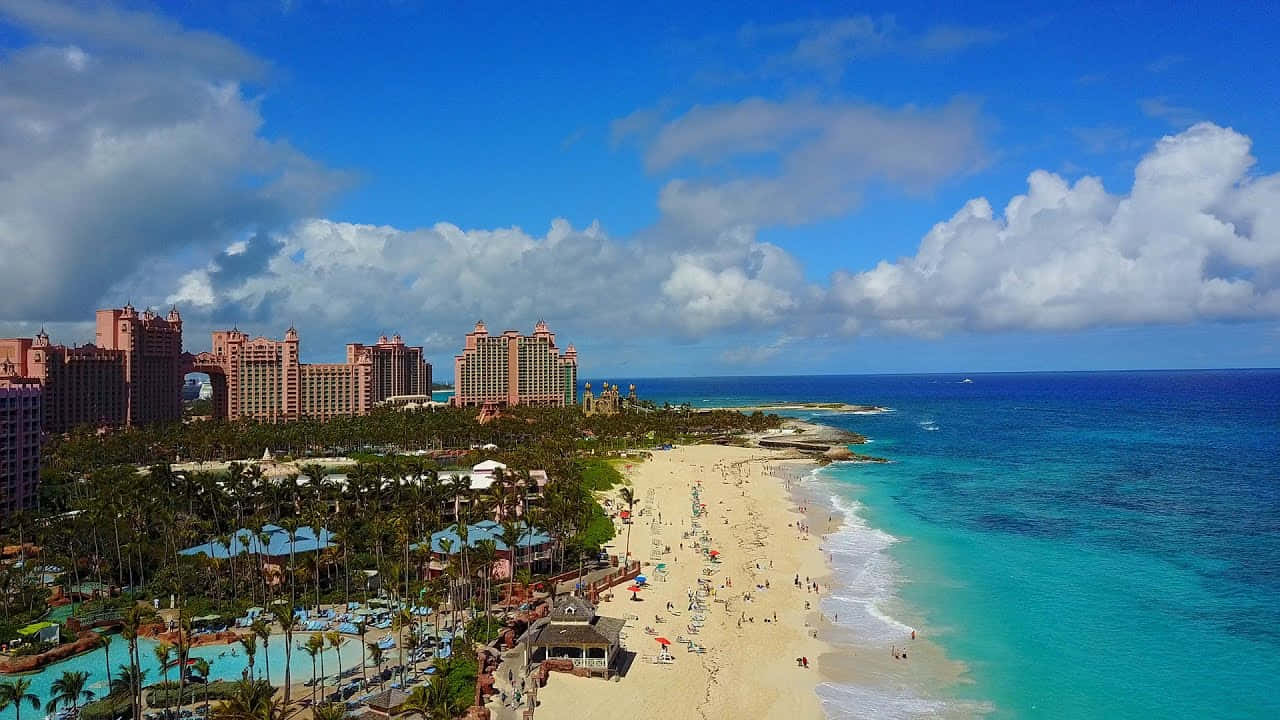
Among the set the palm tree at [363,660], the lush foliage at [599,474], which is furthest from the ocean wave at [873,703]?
the lush foliage at [599,474]

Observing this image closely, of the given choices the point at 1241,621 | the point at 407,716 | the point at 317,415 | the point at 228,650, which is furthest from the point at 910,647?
the point at 317,415

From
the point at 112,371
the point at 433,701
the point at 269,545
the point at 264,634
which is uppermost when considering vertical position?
the point at 112,371

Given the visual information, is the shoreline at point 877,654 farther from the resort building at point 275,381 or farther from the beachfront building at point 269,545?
the resort building at point 275,381

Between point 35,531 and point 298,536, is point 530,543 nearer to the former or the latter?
point 298,536

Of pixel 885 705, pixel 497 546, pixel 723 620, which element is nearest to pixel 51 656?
pixel 497 546

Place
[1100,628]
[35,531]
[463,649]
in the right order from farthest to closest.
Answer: [35,531] → [1100,628] → [463,649]

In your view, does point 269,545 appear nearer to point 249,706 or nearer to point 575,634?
point 575,634
